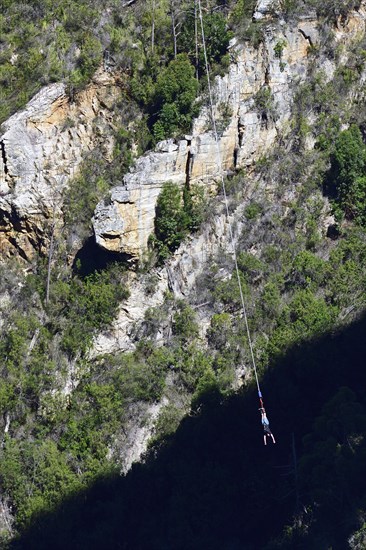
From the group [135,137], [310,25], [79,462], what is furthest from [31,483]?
[310,25]

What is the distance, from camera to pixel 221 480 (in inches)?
1695

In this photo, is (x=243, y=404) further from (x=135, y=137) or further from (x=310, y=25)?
(x=310, y=25)

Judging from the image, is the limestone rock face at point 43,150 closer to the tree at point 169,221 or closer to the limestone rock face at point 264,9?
the tree at point 169,221

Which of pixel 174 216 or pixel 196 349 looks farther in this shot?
pixel 174 216

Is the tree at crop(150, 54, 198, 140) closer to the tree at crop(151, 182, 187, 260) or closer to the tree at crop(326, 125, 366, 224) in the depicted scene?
the tree at crop(151, 182, 187, 260)

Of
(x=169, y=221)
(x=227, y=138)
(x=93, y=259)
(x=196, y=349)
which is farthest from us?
(x=227, y=138)

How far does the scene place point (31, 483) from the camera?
4338 centimetres

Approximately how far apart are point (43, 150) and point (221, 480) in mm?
13999

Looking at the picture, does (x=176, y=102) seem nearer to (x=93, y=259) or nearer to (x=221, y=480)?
(x=93, y=259)

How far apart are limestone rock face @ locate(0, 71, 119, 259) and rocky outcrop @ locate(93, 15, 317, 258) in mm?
2427

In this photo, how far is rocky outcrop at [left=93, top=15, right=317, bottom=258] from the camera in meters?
45.8

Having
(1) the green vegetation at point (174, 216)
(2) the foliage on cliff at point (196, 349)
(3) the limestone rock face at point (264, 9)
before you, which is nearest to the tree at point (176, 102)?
(2) the foliage on cliff at point (196, 349)

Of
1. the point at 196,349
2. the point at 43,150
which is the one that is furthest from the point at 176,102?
the point at 196,349

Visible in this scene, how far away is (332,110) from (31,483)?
18.1 metres
